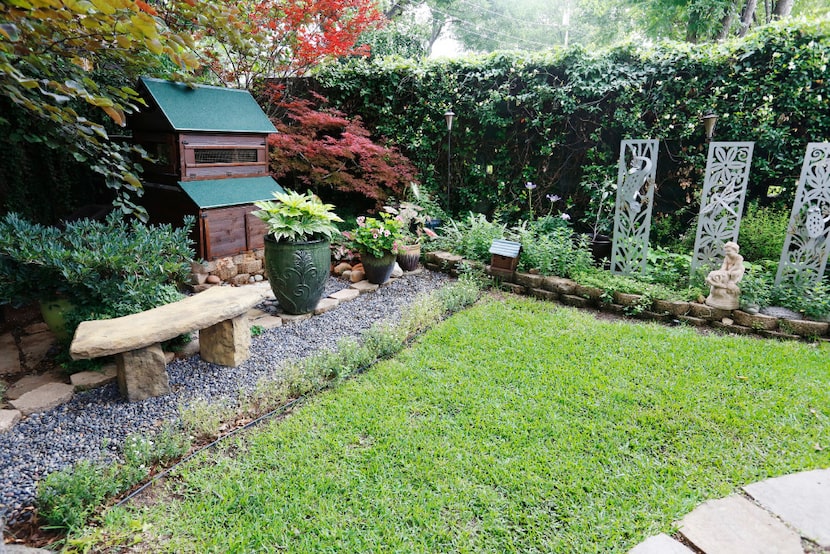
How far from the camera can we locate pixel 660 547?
169 cm

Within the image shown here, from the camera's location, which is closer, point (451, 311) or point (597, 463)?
point (597, 463)

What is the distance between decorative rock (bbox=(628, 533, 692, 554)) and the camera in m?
1.67

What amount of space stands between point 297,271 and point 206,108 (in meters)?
1.75

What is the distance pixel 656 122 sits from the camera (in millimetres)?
5199

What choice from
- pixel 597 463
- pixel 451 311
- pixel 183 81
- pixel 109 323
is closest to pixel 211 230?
pixel 183 81

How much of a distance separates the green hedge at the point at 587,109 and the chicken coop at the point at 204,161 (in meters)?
2.49

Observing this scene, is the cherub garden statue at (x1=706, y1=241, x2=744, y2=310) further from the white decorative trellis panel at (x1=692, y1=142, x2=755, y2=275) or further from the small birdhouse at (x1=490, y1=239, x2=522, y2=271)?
the small birdhouse at (x1=490, y1=239, x2=522, y2=271)

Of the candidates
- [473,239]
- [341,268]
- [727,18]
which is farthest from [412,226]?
[727,18]

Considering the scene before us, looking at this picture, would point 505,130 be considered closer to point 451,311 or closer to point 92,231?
point 451,311

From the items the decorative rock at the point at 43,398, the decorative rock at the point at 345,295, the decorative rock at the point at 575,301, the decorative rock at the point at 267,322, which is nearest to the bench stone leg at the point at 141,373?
the decorative rock at the point at 43,398

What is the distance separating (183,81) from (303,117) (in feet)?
5.83

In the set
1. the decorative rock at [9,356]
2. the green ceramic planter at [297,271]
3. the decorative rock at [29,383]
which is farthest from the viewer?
the green ceramic planter at [297,271]

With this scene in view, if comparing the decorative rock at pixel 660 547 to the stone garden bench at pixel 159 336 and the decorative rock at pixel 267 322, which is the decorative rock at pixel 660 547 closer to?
the stone garden bench at pixel 159 336

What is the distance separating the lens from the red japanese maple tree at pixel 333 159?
211 inches
